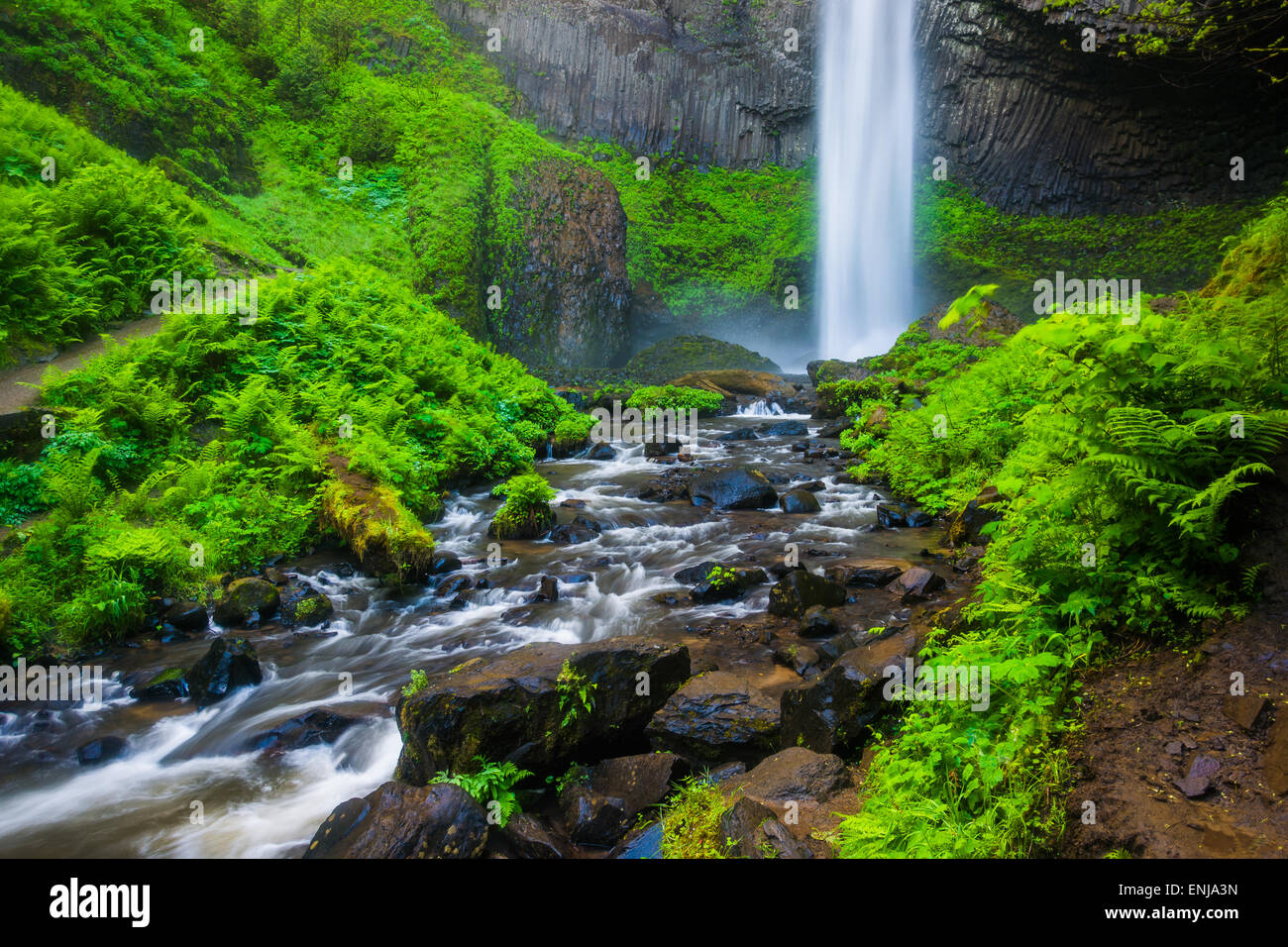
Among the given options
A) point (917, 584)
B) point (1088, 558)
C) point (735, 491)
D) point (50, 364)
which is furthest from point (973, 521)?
point (50, 364)

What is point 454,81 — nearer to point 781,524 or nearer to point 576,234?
point 576,234

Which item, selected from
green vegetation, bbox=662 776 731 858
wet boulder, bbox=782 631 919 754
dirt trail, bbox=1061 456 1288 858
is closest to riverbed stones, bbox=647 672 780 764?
wet boulder, bbox=782 631 919 754

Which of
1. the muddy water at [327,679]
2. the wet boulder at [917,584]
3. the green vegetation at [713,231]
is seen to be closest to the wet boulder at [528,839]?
the muddy water at [327,679]

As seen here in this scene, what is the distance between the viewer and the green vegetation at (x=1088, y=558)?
8.99ft

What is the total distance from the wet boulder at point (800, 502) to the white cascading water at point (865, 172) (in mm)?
24161

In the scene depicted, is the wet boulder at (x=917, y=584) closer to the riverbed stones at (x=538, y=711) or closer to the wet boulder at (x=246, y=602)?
the riverbed stones at (x=538, y=711)

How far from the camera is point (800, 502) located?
10625 millimetres

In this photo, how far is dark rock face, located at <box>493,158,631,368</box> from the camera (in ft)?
78.6

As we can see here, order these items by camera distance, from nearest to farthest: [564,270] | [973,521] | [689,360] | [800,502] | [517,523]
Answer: [973,521] < [517,523] < [800,502] < [564,270] < [689,360]

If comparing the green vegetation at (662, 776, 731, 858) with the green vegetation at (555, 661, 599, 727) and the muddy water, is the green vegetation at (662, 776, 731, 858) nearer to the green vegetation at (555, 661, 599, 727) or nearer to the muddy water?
the green vegetation at (555, 661, 599, 727)

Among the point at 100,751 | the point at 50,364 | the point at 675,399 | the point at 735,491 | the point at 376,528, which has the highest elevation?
the point at 675,399

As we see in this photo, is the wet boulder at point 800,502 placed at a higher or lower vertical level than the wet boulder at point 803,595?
higher

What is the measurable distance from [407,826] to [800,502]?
8.47 metres

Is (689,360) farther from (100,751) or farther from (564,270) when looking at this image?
(100,751)
